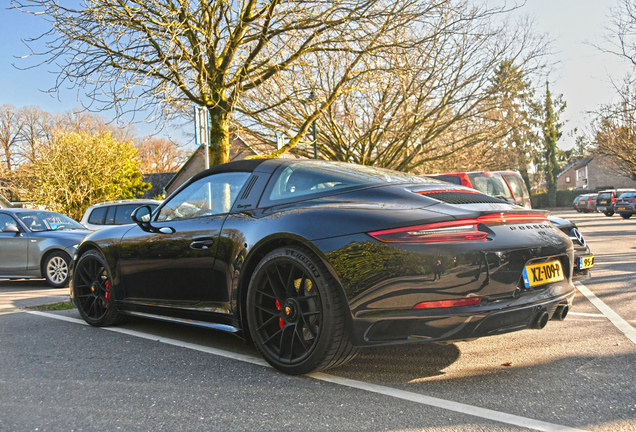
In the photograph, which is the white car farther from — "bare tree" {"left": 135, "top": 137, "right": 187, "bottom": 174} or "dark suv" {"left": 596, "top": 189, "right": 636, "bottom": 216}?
"bare tree" {"left": 135, "top": 137, "right": 187, "bottom": 174}

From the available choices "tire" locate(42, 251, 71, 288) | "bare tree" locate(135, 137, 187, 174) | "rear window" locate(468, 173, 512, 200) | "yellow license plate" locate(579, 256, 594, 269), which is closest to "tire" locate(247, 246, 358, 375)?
"yellow license plate" locate(579, 256, 594, 269)

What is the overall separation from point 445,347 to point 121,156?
32831 mm

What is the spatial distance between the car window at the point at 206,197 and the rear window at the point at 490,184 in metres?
9.13

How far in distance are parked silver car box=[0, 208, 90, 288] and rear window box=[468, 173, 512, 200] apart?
8376 mm

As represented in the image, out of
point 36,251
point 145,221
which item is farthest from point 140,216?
point 36,251

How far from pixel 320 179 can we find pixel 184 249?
1.20 metres

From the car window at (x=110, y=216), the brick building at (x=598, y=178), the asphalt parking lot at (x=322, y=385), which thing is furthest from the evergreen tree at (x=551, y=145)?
the asphalt parking lot at (x=322, y=385)

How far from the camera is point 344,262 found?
10.0 ft

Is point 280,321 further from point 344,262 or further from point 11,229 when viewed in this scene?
point 11,229

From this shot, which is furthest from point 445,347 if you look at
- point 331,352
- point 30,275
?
point 30,275

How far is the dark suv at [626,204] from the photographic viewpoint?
28.4 metres

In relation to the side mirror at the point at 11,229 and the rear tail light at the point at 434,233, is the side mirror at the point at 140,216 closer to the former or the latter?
the rear tail light at the point at 434,233

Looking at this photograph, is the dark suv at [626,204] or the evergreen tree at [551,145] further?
the evergreen tree at [551,145]

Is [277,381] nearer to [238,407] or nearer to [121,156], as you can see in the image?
[238,407]
